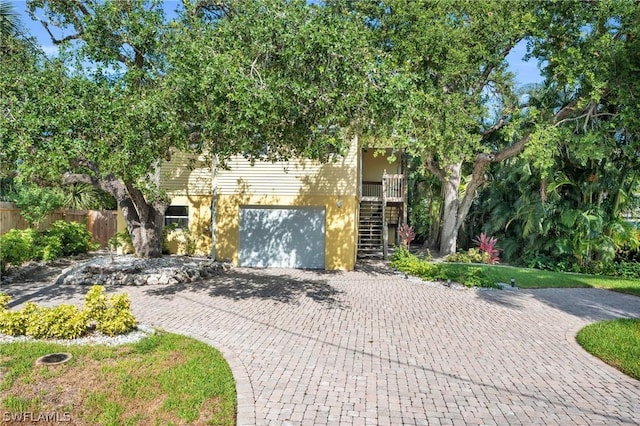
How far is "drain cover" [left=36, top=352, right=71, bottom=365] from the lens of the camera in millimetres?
4938

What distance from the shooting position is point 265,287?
10.6 meters

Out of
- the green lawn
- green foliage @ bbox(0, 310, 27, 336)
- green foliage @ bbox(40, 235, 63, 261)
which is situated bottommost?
→ the green lawn

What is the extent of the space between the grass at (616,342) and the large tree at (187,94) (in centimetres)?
514

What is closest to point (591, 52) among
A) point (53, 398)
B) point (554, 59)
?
point (554, 59)

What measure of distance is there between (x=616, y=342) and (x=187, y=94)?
7.89 metres

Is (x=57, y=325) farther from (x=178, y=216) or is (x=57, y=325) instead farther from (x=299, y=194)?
(x=178, y=216)

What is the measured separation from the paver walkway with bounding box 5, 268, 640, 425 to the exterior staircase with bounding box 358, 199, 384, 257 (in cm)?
685

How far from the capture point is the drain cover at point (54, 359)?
4938 millimetres

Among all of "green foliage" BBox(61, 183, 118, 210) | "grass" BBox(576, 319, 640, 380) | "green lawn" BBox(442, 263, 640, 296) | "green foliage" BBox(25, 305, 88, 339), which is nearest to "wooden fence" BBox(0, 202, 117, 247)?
"green foliage" BBox(61, 183, 118, 210)

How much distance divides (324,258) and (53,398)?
10267 millimetres

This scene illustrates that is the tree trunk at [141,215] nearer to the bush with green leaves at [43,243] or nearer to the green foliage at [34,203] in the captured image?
the bush with green leaves at [43,243]

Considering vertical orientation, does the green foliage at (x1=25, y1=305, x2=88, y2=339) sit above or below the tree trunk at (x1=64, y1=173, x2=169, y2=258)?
below

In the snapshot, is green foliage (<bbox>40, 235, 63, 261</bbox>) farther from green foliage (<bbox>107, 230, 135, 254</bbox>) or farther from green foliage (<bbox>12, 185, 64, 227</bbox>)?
green foliage (<bbox>107, 230, 135, 254</bbox>)

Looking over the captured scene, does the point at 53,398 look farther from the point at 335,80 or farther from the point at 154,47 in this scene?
→ the point at 154,47
